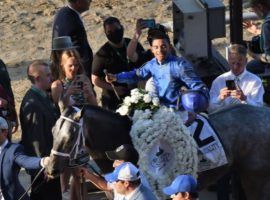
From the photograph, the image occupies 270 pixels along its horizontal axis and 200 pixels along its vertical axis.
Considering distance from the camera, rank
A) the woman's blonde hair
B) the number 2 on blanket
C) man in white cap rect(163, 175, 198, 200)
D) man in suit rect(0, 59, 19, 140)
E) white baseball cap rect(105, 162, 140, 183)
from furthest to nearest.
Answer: man in suit rect(0, 59, 19, 140) < the woman's blonde hair < the number 2 on blanket < white baseball cap rect(105, 162, 140, 183) < man in white cap rect(163, 175, 198, 200)

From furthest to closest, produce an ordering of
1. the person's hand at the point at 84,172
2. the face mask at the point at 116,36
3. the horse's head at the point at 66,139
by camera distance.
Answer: the face mask at the point at 116,36 → the person's hand at the point at 84,172 → the horse's head at the point at 66,139

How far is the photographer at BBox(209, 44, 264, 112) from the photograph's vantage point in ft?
33.7

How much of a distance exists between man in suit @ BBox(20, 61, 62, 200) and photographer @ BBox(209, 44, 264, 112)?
1828 millimetres

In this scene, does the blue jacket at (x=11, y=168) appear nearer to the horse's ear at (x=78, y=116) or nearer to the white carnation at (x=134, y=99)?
the horse's ear at (x=78, y=116)

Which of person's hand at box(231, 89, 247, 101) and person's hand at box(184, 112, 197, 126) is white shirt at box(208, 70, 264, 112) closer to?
person's hand at box(231, 89, 247, 101)

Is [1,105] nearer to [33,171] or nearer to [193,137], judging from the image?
[33,171]

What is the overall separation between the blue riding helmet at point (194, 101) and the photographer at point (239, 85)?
0.76 m

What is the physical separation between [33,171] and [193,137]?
157 centimetres

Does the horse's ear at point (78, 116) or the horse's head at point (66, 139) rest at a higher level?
the horse's ear at point (78, 116)

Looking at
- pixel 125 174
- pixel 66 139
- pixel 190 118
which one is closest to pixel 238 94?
pixel 190 118

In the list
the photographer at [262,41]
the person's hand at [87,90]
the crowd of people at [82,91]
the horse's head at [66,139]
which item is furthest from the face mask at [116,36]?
the horse's head at [66,139]

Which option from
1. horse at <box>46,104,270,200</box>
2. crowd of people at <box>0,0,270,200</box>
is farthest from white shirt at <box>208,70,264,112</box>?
horse at <box>46,104,270,200</box>

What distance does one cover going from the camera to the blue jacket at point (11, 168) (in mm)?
8719

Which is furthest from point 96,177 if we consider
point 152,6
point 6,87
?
point 152,6
